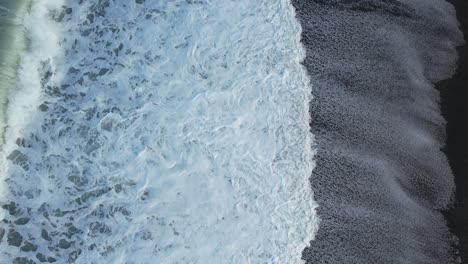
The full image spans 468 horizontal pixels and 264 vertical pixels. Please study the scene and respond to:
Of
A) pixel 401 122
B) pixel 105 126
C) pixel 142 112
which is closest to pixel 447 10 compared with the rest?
pixel 401 122

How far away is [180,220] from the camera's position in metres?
4.94

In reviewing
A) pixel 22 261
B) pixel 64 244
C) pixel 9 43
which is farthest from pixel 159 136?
pixel 9 43

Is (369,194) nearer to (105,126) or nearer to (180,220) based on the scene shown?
(180,220)

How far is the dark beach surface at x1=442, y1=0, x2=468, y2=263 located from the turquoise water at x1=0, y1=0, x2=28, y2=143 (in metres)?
4.77

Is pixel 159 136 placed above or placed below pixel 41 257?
above

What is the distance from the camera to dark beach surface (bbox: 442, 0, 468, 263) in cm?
500

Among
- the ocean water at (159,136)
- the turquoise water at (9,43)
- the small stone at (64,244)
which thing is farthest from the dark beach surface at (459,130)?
the turquoise water at (9,43)

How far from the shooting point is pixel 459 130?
5.36m

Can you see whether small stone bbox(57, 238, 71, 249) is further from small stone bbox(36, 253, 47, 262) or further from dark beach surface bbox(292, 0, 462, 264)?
dark beach surface bbox(292, 0, 462, 264)

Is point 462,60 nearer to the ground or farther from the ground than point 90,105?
farther from the ground

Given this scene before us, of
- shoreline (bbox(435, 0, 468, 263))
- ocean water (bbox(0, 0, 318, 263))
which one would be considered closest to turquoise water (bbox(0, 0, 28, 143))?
ocean water (bbox(0, 0, 318, 263))

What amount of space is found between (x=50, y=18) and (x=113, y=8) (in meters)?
0.73

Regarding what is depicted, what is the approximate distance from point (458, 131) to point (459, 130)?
2 cm

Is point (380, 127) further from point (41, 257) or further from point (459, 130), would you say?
point (41, 257)
